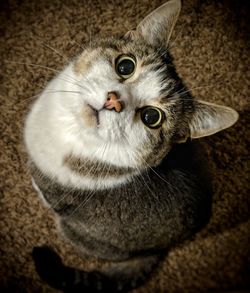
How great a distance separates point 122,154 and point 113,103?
0.71 ft

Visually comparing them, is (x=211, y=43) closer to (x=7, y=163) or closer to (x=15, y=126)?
(x=15, y=126)

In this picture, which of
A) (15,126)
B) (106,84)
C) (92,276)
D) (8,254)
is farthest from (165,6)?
(8,254)

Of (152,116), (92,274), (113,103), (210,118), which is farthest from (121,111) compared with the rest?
(92,274)

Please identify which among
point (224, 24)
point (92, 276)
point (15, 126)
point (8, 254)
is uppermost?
point (224, 24)

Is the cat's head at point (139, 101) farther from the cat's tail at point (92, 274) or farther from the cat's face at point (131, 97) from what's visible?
the cat's tail at point (92, 274)

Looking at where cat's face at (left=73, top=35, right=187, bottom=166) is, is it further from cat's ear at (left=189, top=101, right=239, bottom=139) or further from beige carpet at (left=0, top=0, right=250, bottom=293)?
beige carpet at (left=0, top=0, right=250, bottom=293)

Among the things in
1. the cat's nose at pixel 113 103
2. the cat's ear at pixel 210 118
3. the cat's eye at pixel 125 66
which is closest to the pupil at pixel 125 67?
the cat's eye at pixel 125 66

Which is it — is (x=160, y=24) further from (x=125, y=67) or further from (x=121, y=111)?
(x=121, y=111)

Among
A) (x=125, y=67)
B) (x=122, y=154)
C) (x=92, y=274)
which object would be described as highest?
(x=125, y=67)

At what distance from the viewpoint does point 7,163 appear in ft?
5.82

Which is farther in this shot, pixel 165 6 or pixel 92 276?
pixel 92 276

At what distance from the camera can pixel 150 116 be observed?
121 cm

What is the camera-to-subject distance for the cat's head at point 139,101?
1125 mm

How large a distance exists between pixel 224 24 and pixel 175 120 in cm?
101
